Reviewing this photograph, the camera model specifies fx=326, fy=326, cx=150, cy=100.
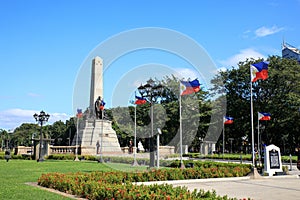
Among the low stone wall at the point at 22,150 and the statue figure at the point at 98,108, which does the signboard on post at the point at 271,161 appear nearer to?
the statue figure at the point at 98,108

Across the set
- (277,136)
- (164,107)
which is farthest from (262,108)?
(164,107)

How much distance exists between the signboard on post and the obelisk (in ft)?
110

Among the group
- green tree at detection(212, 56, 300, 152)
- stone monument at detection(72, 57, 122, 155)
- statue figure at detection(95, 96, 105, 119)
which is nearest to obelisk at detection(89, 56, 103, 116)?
stone monument at detection(72, 57, 122, 155)

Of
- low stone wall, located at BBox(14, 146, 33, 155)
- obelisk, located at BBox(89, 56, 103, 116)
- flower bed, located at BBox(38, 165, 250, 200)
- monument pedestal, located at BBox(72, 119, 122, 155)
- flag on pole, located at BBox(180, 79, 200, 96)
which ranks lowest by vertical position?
low stone wall, located at BBox(14, 146, 33, 155)

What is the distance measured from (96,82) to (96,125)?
6.50 m

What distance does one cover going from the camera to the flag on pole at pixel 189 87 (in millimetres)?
24312

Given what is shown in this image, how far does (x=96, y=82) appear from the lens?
162 ft

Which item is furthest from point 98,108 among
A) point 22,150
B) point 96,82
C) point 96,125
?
point 22,150

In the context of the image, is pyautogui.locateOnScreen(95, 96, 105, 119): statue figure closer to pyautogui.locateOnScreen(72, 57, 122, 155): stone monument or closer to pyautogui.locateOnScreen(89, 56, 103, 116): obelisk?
pyautogui.locateOnScreen(72, 57, 122, 155): stone monument

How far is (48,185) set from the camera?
12.4 metres

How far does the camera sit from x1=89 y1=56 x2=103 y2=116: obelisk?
49.1 metres

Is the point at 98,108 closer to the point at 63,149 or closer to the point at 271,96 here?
the point at 63,149

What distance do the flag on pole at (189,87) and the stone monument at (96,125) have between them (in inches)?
902

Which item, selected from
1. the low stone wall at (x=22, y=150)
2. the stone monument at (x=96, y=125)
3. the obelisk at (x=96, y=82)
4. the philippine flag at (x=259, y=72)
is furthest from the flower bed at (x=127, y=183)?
the low stone wall at (x=22, y=150)
